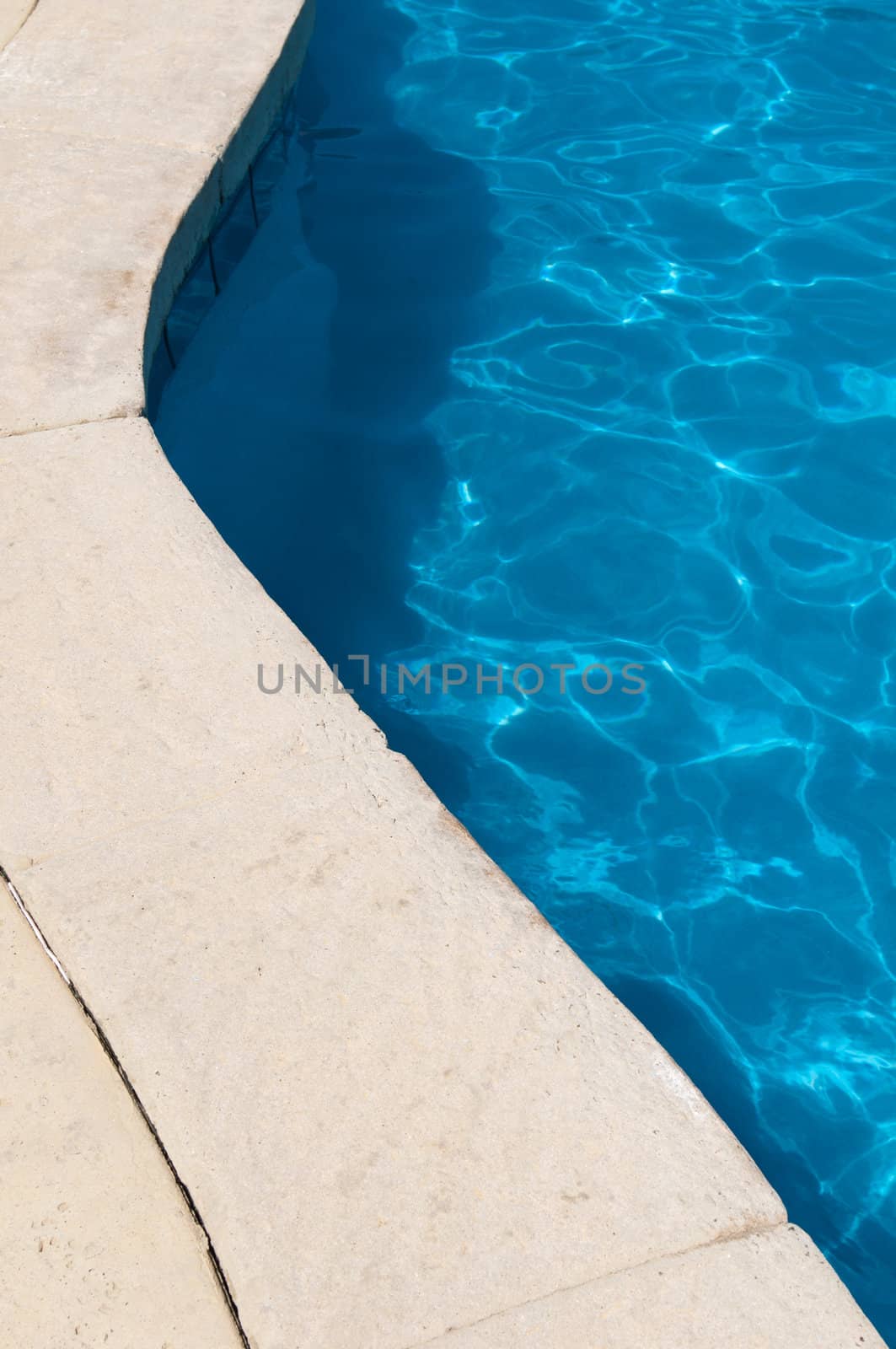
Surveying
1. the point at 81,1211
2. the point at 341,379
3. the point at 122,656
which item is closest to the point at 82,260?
the point at 341,379

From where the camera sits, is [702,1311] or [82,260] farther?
[82,260]

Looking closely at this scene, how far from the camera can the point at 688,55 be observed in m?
7.11

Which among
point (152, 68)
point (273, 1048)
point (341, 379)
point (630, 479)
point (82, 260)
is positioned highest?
point (152, 68)

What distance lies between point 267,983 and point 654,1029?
1.49 meters

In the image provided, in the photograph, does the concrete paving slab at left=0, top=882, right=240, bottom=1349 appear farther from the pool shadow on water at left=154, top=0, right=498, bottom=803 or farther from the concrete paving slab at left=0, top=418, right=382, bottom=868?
the pool shadow on water at left=154, top=0, right=498, bottom=803

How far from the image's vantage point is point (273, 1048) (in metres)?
2.33

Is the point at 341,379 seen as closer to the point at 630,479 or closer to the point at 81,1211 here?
the point at 630,479

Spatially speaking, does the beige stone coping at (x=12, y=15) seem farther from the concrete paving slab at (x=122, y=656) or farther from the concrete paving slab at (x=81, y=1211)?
the concrete paving slab at (x=81, y=1211)

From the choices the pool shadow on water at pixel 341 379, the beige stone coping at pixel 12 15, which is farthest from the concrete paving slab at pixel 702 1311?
the beige stone coping at pixel 12 15

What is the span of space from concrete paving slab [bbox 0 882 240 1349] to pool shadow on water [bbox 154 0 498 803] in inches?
71.8

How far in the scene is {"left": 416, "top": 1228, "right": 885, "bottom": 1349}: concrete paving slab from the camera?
2021 mm

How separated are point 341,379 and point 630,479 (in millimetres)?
1258

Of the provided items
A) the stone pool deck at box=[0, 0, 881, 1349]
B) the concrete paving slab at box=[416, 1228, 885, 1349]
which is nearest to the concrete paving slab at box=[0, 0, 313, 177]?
the stone pool deck at box=[0, 0, 881, 1349]

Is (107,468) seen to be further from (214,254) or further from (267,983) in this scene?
(214,254)
